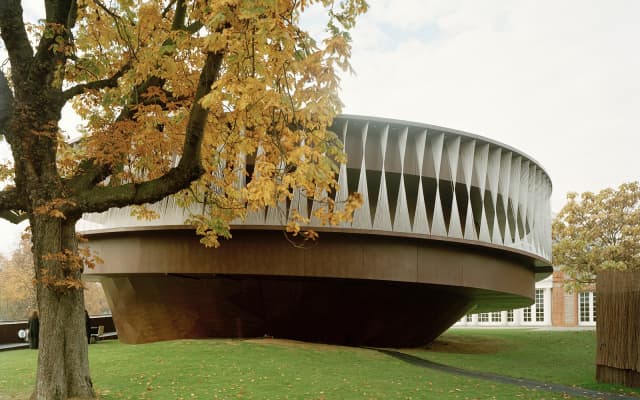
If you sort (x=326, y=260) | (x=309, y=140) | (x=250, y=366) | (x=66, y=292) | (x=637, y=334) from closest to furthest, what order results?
(x=309, y=140) → (x=66, y=292) → (x=637, y=334) → (x=250, y=366) → (x=326, y=260)

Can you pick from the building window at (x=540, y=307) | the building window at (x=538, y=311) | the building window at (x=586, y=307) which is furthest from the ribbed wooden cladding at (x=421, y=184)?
the building window at (x=538, y=311)

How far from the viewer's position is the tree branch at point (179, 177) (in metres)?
9.73

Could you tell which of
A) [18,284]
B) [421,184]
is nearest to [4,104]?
[421,184]

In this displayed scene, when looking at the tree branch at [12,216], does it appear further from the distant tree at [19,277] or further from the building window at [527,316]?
the building window at [527,316]

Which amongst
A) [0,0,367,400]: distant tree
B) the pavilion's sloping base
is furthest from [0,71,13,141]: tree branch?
the pavilion's sloping base


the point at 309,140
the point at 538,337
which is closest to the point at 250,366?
the point at 309,140

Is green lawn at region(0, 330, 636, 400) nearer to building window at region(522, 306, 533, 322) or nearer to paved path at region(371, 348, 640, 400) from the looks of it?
paved path at region(371, 348, 640, 400)

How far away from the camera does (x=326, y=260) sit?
23.5 m

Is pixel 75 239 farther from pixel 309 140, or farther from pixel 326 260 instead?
pixel 326 260

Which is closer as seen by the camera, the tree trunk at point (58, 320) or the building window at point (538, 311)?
the tree trunk at point (58, 320)

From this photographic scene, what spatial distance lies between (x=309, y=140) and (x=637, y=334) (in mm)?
10122

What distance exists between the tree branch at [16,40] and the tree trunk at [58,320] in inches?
114

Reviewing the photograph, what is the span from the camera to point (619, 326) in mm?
15758

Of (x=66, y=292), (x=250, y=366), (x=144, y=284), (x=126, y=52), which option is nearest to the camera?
(x=66, y=292)
